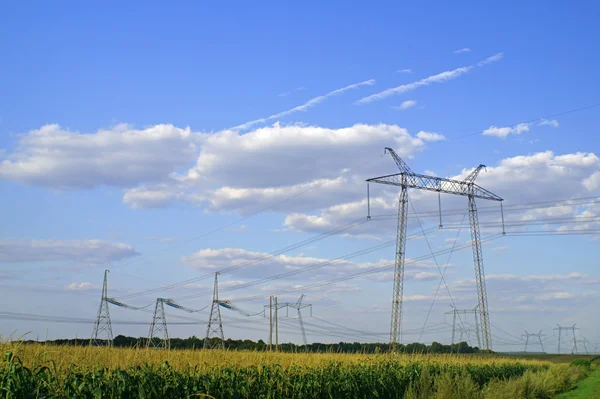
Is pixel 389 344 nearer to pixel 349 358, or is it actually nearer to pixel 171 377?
pixel 349 358

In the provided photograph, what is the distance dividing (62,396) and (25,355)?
327cm

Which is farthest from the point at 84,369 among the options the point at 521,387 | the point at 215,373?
the point at 521,387

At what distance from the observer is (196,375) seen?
45.3 ft

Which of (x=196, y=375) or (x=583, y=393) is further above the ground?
(x=196, y=375)

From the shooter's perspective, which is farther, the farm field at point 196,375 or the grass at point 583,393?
the grass at point 583,393

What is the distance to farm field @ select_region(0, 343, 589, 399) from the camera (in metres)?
11.0

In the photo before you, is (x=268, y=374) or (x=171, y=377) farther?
(x=268, y=374)

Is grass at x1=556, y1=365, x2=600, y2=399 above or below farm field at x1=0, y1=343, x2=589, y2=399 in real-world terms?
below

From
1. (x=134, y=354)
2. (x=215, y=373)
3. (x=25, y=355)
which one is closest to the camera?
(x=25, y=355)

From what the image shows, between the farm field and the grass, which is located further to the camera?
the grass

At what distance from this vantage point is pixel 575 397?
37.1 metres

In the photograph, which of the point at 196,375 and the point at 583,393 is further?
the point at 583,393

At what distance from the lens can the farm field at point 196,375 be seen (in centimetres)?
1104

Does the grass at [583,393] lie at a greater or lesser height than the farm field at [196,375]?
lesser
